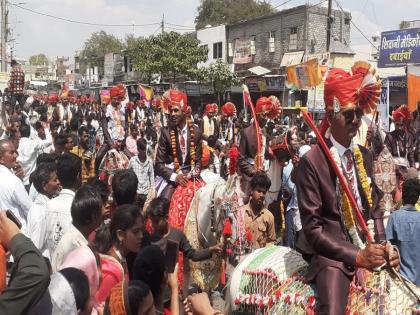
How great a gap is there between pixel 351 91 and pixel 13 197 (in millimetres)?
3524

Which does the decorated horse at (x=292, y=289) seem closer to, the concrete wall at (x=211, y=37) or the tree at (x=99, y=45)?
the concrete wall at (x=211, y=37)

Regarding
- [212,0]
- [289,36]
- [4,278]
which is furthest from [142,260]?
[212,0]

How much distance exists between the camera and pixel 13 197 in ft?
18.3

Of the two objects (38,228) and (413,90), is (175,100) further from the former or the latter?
(413,90)

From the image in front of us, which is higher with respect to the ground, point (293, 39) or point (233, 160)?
point (293, 39)

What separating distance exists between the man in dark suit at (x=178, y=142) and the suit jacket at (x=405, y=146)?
5925 millimetres

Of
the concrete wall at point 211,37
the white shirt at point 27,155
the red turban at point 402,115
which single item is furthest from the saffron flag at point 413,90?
the concrete wall at point 211,37

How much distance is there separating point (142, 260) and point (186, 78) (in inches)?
1395

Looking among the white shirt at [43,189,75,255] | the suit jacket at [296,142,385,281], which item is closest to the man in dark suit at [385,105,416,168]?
the suit jacket at [296,142,385,281]

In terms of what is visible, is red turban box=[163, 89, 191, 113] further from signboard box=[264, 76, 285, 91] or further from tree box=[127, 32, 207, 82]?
tree box=[127, 32, 207, 82]

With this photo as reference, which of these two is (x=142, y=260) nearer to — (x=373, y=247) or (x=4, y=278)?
(x=4, y=278)

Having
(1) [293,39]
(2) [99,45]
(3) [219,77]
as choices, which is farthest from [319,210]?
(2) [99,45]

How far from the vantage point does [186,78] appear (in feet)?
126

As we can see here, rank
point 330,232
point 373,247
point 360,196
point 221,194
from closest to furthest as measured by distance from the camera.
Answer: point 373,247 → point 330,232 → point 360,196 → point 221,194
